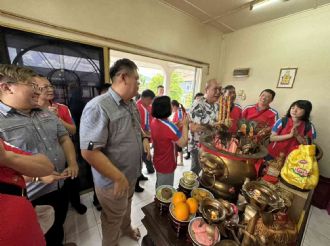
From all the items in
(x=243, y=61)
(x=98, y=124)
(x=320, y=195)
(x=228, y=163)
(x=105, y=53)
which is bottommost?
(x=320, y=195)

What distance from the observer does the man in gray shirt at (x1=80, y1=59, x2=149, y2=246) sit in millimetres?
791

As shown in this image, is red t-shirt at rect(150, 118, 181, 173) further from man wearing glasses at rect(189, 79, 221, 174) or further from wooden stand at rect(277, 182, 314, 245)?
wooden stand at rect(277, 182, 314, 245)

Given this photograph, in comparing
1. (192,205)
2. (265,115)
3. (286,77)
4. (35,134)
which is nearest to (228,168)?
(192,205)

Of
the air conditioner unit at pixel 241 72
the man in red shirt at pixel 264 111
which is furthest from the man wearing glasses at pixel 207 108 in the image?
the air conditioner unit at pixel 241 72

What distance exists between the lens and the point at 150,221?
25.7 inches

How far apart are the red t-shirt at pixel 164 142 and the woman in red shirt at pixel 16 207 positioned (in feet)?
2.83

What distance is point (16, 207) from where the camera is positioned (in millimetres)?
342

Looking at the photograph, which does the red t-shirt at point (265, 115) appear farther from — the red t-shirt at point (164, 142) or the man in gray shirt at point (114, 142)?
the man in gray shirt at point (114, 142)

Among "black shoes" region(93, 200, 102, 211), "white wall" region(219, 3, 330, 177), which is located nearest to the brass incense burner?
"black shoes" region(93, 200, 102, 211)

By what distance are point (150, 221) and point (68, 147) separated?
2.58 ft

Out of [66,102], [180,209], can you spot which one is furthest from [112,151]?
[66,102]

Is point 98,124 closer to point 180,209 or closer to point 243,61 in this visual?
point 180,209

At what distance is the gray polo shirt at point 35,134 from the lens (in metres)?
0.74

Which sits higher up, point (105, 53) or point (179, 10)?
point (179, 10)
